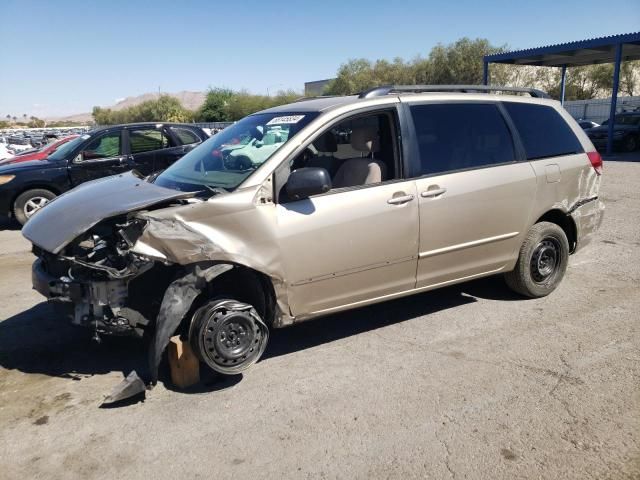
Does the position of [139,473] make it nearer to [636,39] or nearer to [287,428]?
[287,428]

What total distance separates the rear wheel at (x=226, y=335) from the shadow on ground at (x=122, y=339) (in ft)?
0.88

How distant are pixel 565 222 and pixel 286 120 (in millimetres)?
3002

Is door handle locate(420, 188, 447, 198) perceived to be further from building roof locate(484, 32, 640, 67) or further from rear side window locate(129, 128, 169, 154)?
building roof locate(484, 32, 640, 67)

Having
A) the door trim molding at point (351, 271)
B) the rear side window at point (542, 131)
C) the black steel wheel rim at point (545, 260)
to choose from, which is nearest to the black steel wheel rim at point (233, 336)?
the door trim molding at point (351, 271)

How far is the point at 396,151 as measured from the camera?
4188 mm

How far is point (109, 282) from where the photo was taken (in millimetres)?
3369

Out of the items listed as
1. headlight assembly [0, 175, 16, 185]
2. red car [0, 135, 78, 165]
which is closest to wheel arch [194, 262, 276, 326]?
headlight assembly [0, 175, 16, 185]

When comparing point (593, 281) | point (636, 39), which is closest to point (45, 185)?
point (593, 281)

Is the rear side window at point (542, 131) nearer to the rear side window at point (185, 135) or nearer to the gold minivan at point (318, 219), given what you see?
the gold minivan at point (318, 219)

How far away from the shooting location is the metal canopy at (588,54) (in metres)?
20.3

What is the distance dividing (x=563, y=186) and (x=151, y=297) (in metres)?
3.86

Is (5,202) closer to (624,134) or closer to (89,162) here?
(89,162)

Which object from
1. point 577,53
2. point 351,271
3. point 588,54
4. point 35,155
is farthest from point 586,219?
point 588,54

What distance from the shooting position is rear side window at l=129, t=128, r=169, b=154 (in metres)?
9.59
